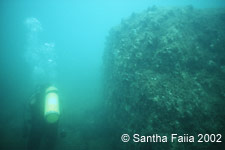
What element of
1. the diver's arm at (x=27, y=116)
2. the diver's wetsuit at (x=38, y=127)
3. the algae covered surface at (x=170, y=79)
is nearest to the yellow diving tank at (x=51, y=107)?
the diver's wetsuit at (x=38, y=127)

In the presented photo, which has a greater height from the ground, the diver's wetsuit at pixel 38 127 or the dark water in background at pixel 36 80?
the dark water in background at pixel 36 80

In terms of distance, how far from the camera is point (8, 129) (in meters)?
11.1

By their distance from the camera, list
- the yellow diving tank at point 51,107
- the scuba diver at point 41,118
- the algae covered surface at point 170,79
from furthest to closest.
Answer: the scuba diver at point 41,118 < the algae covered surface at point 170,79 < the yellow diving tank at point 51,107

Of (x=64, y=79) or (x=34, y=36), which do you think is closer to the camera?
(x=64, y=79)

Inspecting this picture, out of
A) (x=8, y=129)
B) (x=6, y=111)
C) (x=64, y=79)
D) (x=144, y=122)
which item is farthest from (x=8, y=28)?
(x=144, y=122)

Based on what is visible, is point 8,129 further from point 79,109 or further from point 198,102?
Result: point 198,102

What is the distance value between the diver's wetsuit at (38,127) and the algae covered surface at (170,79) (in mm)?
3333

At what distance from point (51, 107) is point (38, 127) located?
56.9 inches

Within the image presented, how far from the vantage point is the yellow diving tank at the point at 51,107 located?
18.2 feet

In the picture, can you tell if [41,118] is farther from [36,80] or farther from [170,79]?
[36,80]

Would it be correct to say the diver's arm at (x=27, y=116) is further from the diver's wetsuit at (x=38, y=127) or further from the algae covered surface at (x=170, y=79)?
the algae covered surface at (x=170, y=79)

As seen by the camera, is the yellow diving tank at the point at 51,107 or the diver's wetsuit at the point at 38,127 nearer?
the yellow diving tank at the point at 51,107

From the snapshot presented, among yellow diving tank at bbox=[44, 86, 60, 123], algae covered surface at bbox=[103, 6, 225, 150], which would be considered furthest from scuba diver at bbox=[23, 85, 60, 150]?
algae covered surface at bbox=[103, 6, 225, 150]

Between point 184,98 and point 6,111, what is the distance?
587 inches
